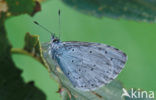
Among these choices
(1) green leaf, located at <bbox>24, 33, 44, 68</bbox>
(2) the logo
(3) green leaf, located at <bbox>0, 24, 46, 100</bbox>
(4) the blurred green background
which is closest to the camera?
(1) green leaf, located at <bbox>24, 33, 44, 68</bbox>

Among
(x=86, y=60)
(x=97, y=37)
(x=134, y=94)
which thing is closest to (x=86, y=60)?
(x=86, y=60)

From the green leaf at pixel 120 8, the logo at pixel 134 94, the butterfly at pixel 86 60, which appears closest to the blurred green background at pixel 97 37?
the green leaf at pixel 120 8

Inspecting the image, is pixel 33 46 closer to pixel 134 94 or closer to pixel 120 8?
pixel 134 94

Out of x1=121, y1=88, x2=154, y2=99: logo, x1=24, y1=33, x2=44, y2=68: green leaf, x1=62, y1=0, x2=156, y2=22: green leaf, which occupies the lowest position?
x1=121, y1=88, x2=154, y2=99: logo

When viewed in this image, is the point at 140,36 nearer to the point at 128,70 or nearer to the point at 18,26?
the point at 128,70

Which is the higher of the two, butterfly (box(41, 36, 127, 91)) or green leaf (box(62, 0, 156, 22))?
green leaf (box(62, 0, 156, 22))

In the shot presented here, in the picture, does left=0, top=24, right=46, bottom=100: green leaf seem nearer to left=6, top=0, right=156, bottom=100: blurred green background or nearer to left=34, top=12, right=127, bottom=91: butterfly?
left=34, top=12, right=127, bottom=91: butterfly

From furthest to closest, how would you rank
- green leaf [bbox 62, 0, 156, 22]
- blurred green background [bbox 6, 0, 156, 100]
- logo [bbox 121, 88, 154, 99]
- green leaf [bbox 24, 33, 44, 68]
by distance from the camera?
blurred green background [bbox 6, 0, 156, 100], green leaf [bbox 62, 0, 156, 22], logo [bbox 121, 88, 154, 99], green leaf [bbox 24, 33, 44, 68]

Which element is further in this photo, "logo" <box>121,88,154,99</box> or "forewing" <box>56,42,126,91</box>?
"forewing" <box>56,42,126,91</box>

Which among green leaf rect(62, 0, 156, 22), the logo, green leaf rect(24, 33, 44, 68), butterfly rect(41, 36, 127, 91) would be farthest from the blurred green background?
the logo
